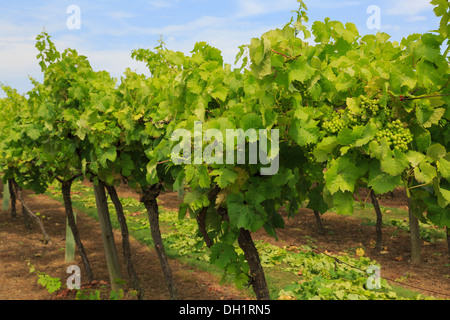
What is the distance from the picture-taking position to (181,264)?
9219 mm

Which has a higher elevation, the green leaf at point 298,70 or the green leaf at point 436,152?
the green leaf at point 298,70

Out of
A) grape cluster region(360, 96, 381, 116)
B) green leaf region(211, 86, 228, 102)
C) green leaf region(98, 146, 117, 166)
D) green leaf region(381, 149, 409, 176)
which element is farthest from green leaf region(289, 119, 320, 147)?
green leaf region(98, 146, 117, 166)

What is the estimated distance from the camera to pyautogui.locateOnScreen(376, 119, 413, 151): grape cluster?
231 cm

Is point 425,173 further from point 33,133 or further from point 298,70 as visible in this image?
point 33,133

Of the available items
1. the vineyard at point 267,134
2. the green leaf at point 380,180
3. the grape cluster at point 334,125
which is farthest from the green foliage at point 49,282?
the green leaf at point 380,180

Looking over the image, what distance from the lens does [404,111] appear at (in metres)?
2.46

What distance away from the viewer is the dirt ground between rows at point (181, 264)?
312 inches

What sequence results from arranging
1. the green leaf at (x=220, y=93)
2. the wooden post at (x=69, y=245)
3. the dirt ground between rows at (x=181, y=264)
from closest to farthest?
the green leaf at (x=220, y=93) → the dirt ground between rows at (x=181, y=264) → the wooden post at (x=69, y=245)

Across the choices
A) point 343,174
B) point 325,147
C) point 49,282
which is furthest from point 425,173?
point 49,282

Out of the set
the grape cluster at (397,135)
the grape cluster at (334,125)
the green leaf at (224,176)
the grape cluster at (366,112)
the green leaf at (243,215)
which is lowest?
the green leaf at (243,215)

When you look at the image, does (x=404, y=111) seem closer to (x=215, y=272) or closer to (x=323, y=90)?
(x=323, y=90)

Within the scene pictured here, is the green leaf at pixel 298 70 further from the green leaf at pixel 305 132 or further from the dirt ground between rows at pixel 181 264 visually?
the dirt ground between rows at pixel 181 264

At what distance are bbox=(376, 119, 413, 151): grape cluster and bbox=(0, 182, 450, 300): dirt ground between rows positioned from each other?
5524mm

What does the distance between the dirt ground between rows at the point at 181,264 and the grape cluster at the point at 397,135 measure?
5.52 metres
